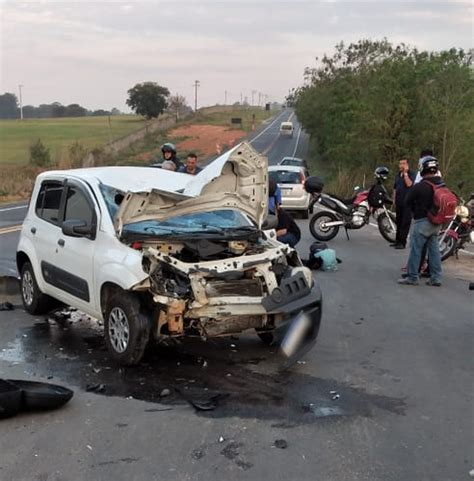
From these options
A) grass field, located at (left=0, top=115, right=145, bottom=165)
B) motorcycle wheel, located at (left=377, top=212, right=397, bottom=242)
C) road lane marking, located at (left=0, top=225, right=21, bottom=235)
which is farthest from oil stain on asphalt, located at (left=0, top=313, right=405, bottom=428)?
grass field, located at (left=0, top=115, right=145, bottom=165)

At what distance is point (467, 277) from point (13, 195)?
25.9m

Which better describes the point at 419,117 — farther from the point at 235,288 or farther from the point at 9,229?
the point at 235,288

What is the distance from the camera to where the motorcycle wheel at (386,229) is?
47.0 feet

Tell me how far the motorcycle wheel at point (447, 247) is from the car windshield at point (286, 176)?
831 centimetres

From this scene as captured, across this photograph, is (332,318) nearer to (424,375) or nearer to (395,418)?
(424,375)

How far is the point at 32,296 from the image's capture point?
297 inches

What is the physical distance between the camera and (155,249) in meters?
5.85

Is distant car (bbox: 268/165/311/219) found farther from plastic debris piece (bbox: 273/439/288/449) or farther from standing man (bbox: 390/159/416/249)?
plastic debris piece (bbox: 273/439/288/449)

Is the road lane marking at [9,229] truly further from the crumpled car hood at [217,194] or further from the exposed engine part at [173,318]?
the exposed engine part at [173,318]

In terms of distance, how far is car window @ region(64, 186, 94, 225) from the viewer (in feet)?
21.2

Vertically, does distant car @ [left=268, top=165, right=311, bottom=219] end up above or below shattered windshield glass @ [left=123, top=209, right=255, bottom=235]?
below

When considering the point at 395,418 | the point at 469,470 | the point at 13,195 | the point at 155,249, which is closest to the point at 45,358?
the point at 155,249

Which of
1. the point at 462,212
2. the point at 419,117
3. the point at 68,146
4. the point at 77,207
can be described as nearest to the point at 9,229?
the point at 77,207

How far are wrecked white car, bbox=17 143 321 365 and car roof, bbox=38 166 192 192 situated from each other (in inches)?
0.5
